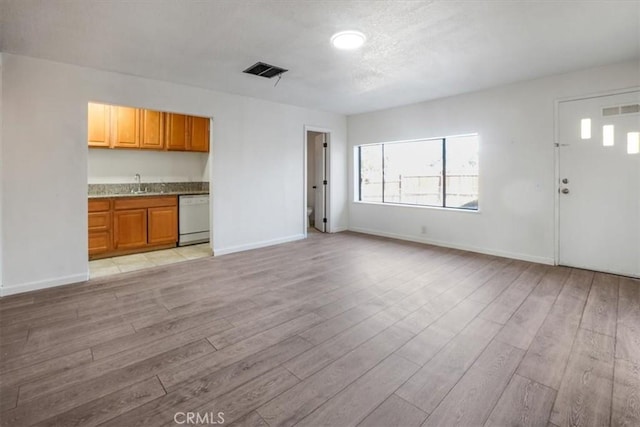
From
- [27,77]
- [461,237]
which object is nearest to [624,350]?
[461,237]

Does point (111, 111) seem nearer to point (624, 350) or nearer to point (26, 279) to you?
point (26, 279)

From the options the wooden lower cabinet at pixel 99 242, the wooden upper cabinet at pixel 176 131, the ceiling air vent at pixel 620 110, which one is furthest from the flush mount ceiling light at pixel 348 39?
the wooden lower cabinet at pixel 99 242

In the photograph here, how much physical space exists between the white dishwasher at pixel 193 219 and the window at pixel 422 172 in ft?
10.6

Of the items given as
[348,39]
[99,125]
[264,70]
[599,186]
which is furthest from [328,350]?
[99,125]

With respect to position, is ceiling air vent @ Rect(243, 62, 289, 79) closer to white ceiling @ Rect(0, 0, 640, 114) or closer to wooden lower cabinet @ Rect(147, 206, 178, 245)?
white ceiling @ Rect(0, 0, 640, 114)

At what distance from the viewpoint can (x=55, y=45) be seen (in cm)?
299

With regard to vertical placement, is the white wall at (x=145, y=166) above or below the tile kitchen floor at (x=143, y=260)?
above

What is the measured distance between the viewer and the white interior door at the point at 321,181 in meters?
6.62

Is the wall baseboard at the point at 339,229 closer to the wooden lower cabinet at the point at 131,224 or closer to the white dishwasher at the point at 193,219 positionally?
the white dishwasher at the point at 193,219

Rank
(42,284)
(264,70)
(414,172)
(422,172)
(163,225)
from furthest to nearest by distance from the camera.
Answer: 1. (414,172)
2. (422,172)
3. (163,225)
4. (264,70)
5. (42,284)

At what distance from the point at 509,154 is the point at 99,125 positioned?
6040 mm

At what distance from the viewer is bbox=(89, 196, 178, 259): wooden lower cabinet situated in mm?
4461

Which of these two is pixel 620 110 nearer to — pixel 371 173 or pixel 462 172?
pixel 462 172

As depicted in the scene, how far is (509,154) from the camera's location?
4.43 metres
